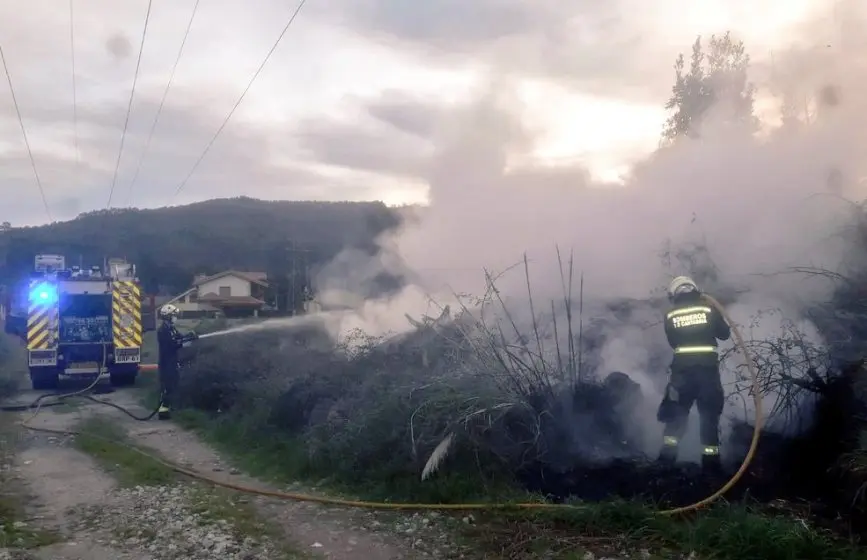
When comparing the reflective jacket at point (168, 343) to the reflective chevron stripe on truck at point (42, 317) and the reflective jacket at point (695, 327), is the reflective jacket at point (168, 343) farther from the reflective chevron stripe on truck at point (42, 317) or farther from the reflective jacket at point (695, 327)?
the reflective jacket at point (695, 327)

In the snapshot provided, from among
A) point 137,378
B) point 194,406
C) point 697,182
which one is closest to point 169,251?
point 137,378

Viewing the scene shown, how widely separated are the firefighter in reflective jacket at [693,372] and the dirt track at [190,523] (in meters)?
2.53

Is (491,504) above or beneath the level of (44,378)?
beneath

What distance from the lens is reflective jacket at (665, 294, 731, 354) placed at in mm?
7090

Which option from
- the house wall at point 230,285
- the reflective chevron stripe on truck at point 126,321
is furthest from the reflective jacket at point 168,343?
the house wall at point 230,285

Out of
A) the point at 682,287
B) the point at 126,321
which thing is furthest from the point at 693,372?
the point at 126,321

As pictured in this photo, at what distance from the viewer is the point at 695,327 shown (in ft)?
23.3

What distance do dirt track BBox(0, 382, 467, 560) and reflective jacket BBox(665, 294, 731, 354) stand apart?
2.96 meters

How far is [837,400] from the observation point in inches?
265

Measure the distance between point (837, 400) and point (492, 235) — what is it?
775 cm

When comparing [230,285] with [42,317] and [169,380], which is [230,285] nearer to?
[42,317]

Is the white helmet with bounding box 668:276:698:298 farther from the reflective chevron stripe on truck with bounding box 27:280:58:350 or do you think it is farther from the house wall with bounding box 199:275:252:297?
the house wall with bounding box 199:275:252:297

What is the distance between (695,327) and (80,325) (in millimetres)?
12844

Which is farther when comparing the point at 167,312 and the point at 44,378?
the point at 44,378
